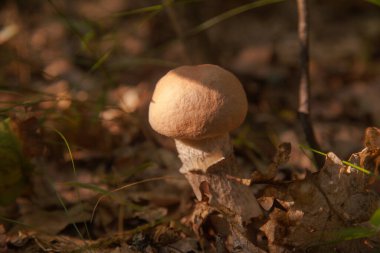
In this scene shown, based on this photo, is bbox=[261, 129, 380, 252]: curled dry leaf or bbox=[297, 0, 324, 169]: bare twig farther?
bbox=[297, 0, 324, 169]: bare twig

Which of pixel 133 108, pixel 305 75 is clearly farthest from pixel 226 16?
pixel 133 108

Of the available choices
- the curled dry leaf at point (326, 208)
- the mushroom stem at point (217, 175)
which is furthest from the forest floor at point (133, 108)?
the curled dry leaf at point (326, 208)

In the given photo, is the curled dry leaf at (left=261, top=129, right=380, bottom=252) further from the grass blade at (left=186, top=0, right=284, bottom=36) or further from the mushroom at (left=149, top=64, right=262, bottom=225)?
the grass blade at (left=186, top=0, right=284, bottom=36)

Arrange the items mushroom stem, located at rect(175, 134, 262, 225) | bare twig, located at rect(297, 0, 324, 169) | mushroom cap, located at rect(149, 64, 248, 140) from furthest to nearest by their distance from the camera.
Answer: bare twig, located at rect(297, 0, 324, 169)
mushroom stem, located at rect(175, 134, 262, 225)
mushroom cap, located at rect(149, 64, 248, 140)

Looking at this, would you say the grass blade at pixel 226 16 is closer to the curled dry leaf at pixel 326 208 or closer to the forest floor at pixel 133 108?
the forest floor at pixel 133 108

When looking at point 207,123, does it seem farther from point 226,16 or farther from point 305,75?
point 226,16

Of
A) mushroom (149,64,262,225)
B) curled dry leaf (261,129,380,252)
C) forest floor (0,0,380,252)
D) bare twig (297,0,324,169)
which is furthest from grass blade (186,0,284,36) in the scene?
curled dry leaf (261,129,380,252)
